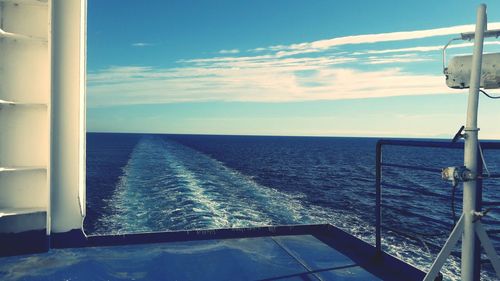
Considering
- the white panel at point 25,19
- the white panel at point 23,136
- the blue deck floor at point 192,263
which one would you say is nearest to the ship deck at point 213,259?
the blue deck floor at point 192,263

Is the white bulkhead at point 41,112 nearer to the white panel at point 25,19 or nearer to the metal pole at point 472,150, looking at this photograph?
the white panel at point 25,19

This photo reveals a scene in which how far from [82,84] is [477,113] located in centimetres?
394

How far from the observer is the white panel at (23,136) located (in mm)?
4094

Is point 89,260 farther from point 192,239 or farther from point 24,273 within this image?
point 192,239

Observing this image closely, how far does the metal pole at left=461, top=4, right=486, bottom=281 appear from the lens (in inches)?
89.4

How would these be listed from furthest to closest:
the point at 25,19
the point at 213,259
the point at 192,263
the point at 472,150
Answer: the point at 25,19, the point at 213,259, the point at 192,263, the point at 472,150

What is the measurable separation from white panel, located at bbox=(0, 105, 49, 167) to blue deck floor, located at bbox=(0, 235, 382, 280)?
1.08 metres

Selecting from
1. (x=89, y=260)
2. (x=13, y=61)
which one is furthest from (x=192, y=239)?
(x=13, y=61)

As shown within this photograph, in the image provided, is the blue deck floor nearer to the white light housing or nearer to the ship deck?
the ship deck

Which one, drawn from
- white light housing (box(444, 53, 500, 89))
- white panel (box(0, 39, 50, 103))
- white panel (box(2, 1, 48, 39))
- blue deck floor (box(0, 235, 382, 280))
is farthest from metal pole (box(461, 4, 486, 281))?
white panel (box(2, 1, 48, 39))

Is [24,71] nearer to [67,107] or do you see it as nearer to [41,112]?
[41,112]

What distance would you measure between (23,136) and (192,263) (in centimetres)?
239

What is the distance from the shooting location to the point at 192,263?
3857 mm

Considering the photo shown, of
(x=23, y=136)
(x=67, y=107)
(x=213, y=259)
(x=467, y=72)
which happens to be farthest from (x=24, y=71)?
(x=467, y=72)
